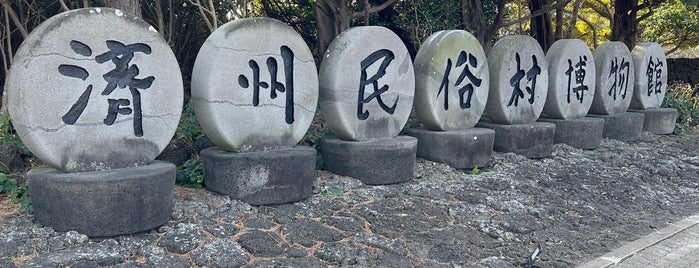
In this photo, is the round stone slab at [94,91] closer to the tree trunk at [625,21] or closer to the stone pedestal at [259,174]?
the stone pedestal at [259,174]

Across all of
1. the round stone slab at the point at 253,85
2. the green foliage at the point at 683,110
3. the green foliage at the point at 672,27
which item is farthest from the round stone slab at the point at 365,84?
the green foliage at the point at 672,27

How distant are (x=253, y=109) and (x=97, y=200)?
137 cm

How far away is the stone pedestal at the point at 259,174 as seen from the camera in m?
4.29

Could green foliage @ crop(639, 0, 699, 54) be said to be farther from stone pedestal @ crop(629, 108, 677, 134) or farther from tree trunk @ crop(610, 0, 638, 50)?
stone pedestal @ crop(629, 108, 677, 134)

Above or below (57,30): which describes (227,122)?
below

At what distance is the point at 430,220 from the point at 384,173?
823 millimetres

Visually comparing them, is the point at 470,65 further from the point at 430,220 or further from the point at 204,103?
the point at 204,103

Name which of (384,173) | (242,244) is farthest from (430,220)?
(242,244)

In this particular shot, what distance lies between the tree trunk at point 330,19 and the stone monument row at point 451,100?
2.18 meters

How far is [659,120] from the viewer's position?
907 cm

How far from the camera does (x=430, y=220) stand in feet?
14.7

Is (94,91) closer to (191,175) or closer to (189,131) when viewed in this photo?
(191,175)

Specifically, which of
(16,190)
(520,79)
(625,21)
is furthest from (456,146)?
(625,21)

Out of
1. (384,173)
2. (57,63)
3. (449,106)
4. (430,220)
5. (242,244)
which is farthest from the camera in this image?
(449,106)
